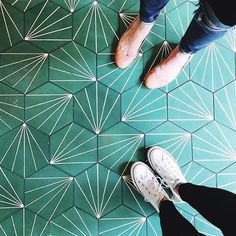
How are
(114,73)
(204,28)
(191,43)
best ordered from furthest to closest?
(114,73) → (191,43) → (204,28)

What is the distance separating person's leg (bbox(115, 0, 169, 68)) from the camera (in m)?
1.04

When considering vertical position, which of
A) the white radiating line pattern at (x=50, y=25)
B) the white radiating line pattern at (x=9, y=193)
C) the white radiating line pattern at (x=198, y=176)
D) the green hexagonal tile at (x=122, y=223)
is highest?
the white radiating line pattern at (x=50, y=25)

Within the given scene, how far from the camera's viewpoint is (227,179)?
1281mm

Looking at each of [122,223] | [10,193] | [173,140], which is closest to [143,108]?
[173,140]

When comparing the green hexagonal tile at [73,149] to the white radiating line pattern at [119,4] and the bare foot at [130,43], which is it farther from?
the white radiating line pattern at [119,4]

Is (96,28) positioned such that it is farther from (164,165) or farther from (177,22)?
(164,165)

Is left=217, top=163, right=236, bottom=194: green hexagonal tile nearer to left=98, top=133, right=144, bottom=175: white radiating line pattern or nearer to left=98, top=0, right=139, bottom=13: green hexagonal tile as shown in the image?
left=98, top=133, right=144, bottom=175: white radiating line pattern

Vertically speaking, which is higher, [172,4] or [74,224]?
[172,4]

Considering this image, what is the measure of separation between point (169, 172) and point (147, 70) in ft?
1.08

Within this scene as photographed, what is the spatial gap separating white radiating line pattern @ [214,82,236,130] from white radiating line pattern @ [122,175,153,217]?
349 mm

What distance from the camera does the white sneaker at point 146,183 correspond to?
1.20 m

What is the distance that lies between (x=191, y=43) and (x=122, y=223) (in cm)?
57

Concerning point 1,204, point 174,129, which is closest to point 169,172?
point 174,129

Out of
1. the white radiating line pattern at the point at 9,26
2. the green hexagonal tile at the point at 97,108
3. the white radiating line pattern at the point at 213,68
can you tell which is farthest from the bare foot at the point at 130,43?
the white radiating line pattern at the point at 9,26
